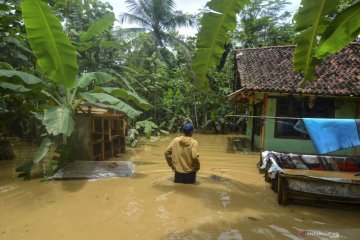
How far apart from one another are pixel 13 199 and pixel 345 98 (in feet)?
37.4

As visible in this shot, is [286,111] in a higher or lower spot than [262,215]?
higher

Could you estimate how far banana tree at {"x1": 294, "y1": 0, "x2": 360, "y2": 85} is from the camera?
8.79ft

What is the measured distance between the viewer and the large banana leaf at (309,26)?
2.66 m

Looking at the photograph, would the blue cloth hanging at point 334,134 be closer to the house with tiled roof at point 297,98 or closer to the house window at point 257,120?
the house with tiled roof at point 297,98

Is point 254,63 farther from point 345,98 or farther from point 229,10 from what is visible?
point 229,10

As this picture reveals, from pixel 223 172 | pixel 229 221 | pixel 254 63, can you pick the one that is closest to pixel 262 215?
pixel 229 221

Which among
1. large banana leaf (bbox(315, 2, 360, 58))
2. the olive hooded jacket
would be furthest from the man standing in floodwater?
large banana leaf (bbox(315, 2, 360, 58))

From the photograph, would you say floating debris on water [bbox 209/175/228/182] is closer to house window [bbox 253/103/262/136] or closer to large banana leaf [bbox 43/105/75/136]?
large banana leaf [bbox 43/105/75/136]

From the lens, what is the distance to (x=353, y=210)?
19.8 ft

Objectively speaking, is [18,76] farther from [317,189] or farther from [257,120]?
[257,120]

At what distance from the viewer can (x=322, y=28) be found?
3146 mm

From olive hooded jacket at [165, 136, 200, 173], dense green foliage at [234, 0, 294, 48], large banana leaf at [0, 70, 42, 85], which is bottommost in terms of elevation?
olive hooded jacket at [165, 136, 200, 173]

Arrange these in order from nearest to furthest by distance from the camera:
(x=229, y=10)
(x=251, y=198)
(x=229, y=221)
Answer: (x=229, y=10)
(x=229, y=221)
(x=251, y=198)

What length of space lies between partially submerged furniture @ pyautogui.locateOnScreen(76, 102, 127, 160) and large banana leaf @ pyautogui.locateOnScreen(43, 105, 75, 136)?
188 centimetres
